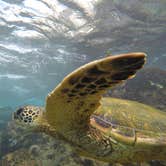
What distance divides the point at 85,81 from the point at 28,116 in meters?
1.72

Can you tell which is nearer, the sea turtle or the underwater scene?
the sea turtle

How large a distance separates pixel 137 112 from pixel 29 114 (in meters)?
1.72

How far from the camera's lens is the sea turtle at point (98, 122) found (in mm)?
2509

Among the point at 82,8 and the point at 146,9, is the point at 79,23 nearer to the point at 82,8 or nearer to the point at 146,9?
the point at 82,8

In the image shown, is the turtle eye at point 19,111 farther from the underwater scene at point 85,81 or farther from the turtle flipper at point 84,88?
the turtle flipper at point 84,88

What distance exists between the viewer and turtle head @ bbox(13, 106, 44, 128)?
3.61 meters

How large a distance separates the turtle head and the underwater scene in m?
0.01

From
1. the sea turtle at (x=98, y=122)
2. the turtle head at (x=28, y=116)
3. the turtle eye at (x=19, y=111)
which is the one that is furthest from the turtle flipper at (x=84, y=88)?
the turtle eye at (x=19, y=111)

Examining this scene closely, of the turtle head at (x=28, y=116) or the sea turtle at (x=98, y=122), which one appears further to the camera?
the turtle head at (x=28, y=116)

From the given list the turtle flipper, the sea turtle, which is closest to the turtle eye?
the sea turtle

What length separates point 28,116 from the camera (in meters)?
3.63

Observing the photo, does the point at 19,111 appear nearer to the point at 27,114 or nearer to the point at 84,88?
the point at 27,114

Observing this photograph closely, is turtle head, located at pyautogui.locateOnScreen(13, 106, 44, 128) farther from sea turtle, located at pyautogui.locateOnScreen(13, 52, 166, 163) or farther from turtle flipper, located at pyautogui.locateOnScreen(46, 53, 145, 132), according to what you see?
turtle flipper, located at pyautogui.locateOnScreen(46, 53, 145, 132)

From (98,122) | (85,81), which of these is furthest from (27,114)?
(85,81)
